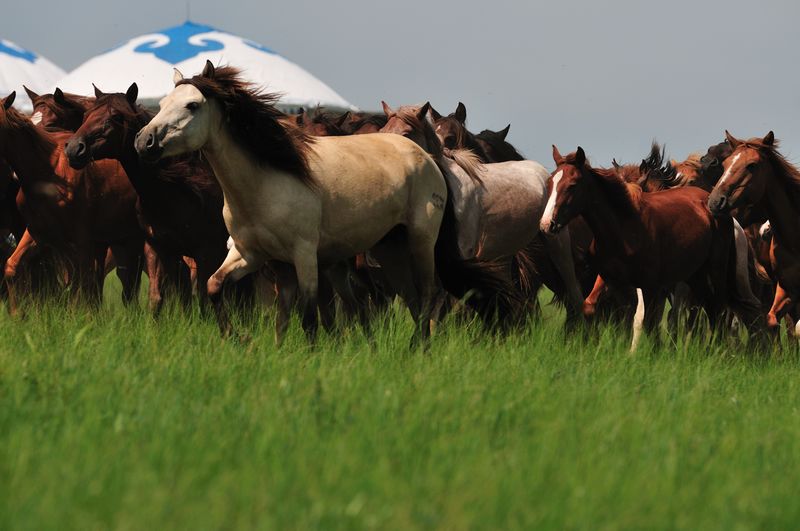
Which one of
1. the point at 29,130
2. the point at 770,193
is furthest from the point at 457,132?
the point at 29,130

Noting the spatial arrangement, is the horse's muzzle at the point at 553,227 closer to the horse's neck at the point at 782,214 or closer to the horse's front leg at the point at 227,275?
the horse's neck at the point at 782,214

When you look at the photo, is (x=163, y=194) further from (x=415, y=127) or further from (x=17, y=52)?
(x=17, y=52)

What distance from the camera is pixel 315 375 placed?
22.2 feet

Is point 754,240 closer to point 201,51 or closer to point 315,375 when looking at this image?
point 315,375

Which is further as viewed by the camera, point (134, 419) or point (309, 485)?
point (134, 419)

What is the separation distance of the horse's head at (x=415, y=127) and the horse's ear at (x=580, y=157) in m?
1.16

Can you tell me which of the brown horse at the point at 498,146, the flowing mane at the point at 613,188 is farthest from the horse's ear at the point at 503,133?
the flowing mane at the point at 613,188

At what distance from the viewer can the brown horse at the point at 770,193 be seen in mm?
10273

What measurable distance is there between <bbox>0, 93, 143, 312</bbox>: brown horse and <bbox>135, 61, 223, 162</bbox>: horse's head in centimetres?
267

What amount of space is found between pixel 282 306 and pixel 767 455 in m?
3.77

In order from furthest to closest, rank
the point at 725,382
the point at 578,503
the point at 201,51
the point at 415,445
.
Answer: the point at 201,51 → the point at 725,382 → the point at 415,445 → the point at 578,503

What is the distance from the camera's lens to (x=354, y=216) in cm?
862

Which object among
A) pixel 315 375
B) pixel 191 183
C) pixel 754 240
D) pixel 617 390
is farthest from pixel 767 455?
pixel 754 240

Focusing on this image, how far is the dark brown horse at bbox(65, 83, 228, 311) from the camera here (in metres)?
9.80
